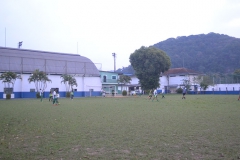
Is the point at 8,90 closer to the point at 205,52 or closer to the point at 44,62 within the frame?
the point at 44,62

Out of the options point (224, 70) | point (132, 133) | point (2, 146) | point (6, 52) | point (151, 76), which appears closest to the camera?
point (2, 146)

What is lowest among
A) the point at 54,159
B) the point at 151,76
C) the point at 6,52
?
the point at 54,159

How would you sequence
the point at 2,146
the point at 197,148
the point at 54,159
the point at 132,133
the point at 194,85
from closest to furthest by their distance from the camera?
the point at 54,159 < the point at 197,148 < the point at 2,146 < the point at 132,133 < the point at 194,85

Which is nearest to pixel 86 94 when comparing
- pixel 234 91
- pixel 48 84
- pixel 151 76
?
pixel 48 84

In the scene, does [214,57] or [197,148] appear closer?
[197,148]

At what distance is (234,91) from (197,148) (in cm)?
5834

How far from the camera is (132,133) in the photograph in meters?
A: 8.69

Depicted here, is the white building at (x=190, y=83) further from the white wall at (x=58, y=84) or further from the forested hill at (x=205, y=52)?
the white wall at (x=58, y=84)

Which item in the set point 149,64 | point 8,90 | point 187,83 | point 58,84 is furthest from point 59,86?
point 187,83

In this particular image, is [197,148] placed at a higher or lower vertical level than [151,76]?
lower

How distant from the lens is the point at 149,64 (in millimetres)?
55875

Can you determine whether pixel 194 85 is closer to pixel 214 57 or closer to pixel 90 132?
pixel 214 57

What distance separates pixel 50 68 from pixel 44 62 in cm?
188

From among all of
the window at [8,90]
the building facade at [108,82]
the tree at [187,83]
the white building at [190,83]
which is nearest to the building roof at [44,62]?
the window at [8,90]
